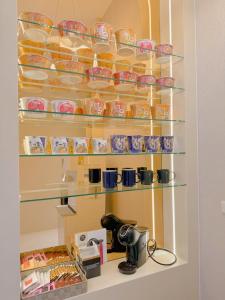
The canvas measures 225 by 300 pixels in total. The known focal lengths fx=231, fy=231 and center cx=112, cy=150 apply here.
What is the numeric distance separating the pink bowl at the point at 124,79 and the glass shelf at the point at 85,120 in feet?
0.69

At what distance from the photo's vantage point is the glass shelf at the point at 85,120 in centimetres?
120

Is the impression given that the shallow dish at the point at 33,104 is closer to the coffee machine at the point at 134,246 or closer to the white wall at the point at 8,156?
the white wall at the point at 8,156

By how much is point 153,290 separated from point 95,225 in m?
0.57

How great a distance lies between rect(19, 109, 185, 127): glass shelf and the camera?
1.20m

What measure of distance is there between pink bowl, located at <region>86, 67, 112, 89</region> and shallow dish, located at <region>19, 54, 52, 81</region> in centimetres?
23

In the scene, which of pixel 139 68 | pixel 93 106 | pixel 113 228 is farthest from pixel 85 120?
pixel 113 228

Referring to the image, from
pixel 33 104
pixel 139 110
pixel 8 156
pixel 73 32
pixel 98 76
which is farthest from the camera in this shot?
pixel 139 110

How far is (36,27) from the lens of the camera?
1.11m

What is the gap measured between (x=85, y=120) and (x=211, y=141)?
801 millimetres

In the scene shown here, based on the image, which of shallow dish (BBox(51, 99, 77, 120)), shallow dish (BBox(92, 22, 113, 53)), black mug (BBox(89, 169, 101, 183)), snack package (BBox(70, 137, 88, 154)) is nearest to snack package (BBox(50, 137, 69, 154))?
snack package (BBox(70, 137, 88, 154))

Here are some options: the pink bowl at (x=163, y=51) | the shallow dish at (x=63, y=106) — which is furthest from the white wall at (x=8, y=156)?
the pink bowl at (x=163, y=51)

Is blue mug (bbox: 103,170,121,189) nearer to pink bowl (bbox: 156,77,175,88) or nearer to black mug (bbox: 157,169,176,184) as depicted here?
black mug (bbox: 157,169,176,184)

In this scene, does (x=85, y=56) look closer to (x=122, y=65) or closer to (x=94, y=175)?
(x=122, y=65)

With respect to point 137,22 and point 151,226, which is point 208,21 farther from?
point 151,226
